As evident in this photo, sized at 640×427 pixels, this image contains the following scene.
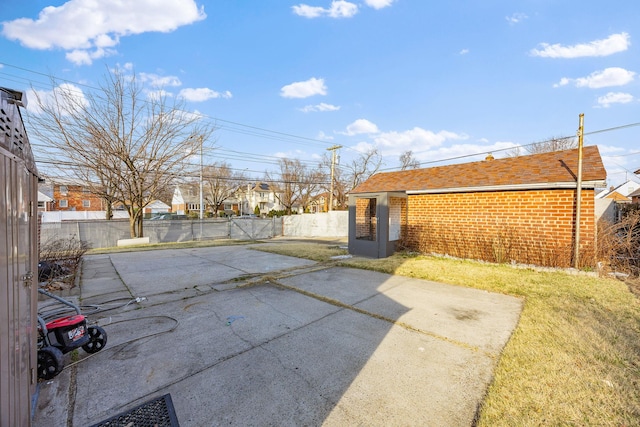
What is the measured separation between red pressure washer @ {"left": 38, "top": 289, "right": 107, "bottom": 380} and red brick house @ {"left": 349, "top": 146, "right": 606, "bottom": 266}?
7273 millimetres

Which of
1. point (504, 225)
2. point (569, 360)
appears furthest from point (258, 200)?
point (569, 360)

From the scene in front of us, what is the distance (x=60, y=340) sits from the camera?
2.64 m

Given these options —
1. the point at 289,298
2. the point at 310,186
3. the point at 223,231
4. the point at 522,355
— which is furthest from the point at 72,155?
the point at 310,186

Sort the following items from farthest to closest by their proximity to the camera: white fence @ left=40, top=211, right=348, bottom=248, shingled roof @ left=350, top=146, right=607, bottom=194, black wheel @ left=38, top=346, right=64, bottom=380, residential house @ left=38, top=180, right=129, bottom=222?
1. residential house @ left=38, top=180, right=129, bottom=222
2. white fence @ left=40, top=211, right=348, bottom=248
3. shingled roof @ left=350, top=146, right=607, bottom=194
4. black wheel @ left=38, top=346, right=64, bottom=380

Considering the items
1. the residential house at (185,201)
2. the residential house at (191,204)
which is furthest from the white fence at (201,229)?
the residential house at (185,201)

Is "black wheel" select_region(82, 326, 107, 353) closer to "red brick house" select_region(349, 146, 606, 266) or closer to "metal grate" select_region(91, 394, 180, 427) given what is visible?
"metal grate" select_region(91, 394, 180, 427)

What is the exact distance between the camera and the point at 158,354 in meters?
2.95

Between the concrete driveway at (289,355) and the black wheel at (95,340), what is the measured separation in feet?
0.27

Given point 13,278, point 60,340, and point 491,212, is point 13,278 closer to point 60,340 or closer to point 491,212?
point 60,340

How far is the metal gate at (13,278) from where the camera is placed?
1.29m

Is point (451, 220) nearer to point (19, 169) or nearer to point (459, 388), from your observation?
point (459, 388)

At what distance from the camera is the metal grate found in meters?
1.96

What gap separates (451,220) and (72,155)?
1618cm

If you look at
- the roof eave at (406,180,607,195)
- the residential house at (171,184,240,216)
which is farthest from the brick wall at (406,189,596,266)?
the residential house at (171,184,240,216)
